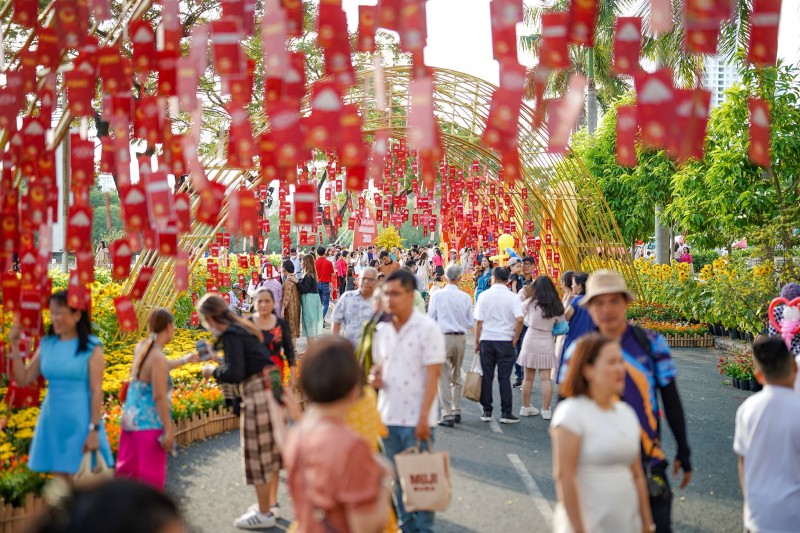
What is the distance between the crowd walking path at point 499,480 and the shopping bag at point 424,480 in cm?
122

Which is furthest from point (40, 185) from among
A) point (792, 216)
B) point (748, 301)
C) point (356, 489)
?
point (792, 216)

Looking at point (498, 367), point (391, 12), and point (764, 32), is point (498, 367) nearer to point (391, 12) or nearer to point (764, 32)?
point (391, 12)

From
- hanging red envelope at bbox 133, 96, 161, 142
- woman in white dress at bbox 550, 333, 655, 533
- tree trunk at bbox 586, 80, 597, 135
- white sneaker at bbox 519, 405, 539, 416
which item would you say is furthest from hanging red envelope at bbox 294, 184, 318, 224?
tree trunk at bbox 586, 80, 597, 135

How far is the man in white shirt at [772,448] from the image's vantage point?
14.0ft

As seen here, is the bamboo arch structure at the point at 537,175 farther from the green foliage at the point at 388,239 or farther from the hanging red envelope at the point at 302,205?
the green foliage at the point at 388,239

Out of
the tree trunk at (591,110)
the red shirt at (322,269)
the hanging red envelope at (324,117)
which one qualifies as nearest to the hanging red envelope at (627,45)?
the hanging red envelope at (324,117)

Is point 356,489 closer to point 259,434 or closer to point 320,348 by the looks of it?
point 320,348

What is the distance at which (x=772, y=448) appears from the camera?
14.3ft

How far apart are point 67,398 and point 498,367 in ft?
17.3

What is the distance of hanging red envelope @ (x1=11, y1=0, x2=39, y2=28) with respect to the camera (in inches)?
245

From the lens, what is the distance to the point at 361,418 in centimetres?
496

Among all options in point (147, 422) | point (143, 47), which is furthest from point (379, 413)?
point (143, 47)

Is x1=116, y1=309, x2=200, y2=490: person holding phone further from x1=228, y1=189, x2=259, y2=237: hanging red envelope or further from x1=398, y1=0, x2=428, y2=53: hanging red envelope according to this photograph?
x1=398, y1=0, x2=428, y2=53: hanging red envelope

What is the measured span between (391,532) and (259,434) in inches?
76.2
